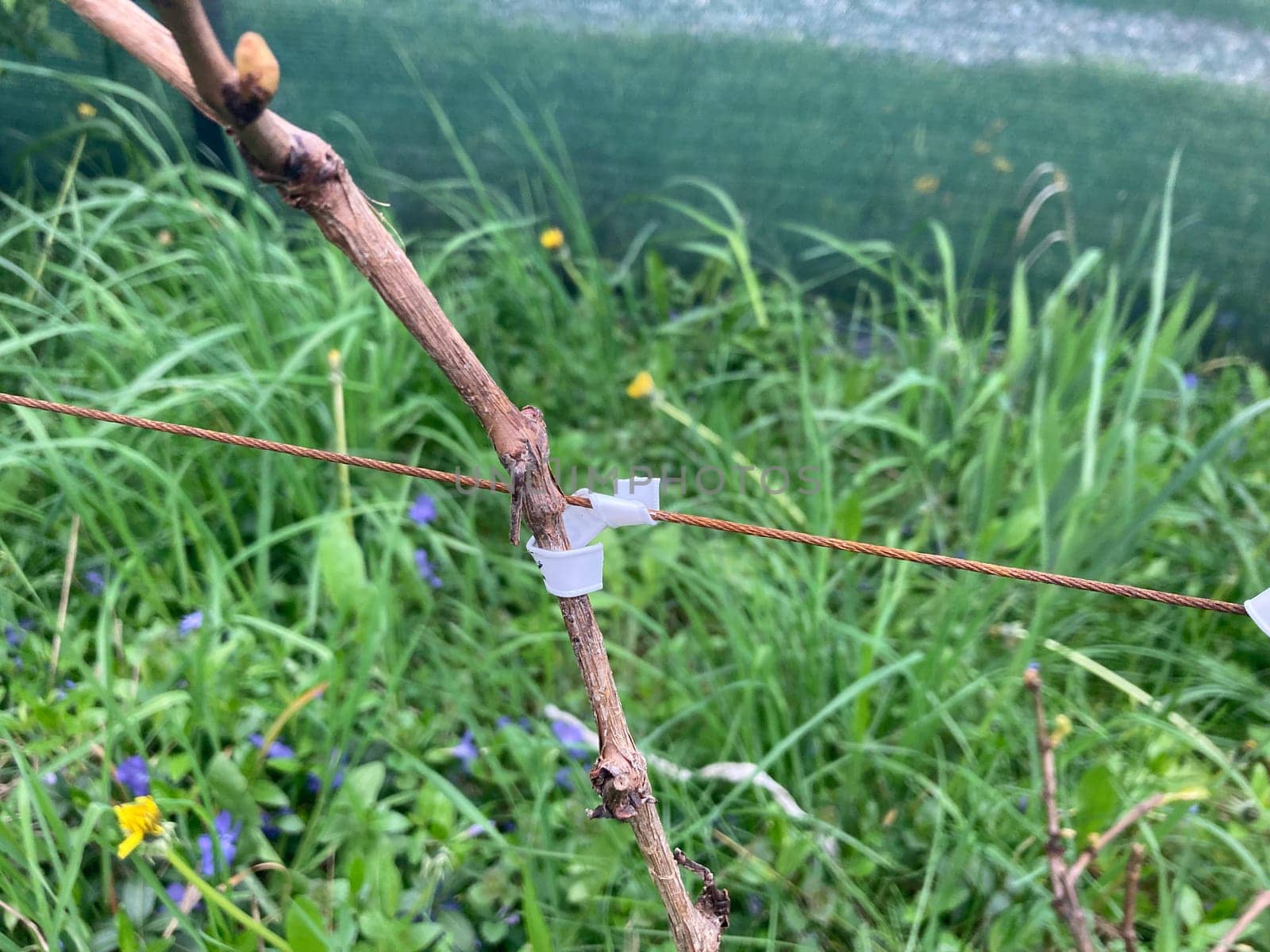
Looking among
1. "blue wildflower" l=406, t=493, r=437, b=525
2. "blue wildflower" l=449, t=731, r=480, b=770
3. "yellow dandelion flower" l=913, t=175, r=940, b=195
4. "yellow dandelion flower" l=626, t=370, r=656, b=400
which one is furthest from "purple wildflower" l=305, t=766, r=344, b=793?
"yellow dandelion flower" l=913, t=175, r=940, b=195

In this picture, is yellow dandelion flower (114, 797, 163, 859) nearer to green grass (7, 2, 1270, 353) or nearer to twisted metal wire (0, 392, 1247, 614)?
twisted metal wire (0, 392, 1247, 614)

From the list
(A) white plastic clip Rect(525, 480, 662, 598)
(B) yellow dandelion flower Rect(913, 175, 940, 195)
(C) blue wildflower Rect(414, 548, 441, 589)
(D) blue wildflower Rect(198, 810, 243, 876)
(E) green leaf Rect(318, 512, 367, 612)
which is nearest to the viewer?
(A) white plastic clip Rect(525, 480, 662, 598)

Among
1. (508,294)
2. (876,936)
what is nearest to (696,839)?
(876,936)

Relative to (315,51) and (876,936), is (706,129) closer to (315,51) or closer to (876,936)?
(315,51)

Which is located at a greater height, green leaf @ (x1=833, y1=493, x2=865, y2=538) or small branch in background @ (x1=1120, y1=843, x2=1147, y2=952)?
green leaf @ (x1=833, y1=493, x2=865, y2=538)

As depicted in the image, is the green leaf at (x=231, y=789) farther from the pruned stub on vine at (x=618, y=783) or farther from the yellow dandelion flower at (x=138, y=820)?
the pruned stub on vine at (x=618, y=783)
